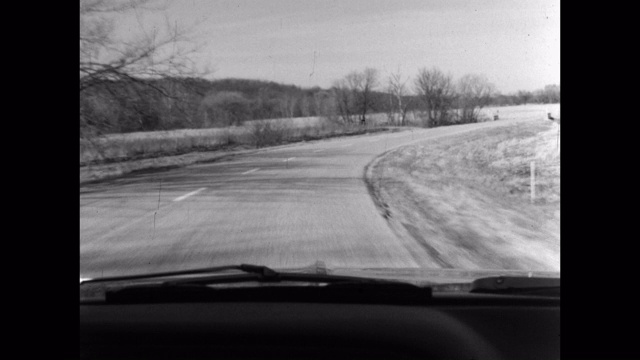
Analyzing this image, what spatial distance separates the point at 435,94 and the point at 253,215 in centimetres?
156

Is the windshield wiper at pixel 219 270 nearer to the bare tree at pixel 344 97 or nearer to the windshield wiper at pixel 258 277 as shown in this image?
the windshield wiper at pixel 258 277

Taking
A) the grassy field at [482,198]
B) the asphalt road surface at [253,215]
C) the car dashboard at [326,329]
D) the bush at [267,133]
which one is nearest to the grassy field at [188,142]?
the bush at [267,133]

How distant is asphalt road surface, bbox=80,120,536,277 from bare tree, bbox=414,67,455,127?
0.12 m

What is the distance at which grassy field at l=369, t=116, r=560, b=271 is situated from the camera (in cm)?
403

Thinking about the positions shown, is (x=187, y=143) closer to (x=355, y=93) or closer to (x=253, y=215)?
(x=253, y=215)

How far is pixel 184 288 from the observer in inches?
105

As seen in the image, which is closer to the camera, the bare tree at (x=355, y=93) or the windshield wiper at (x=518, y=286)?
the windshield wiper at (x=518, y=286)

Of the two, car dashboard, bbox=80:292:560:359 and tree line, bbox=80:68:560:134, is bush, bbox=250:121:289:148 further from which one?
car dashboard, bbox=80:292:560:359

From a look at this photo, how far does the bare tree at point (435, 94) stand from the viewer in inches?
165

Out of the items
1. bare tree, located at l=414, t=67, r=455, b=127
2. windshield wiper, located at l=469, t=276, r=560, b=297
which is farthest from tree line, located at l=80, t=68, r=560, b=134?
windshield wiper, located at l=469, t=276, r=560, b=297

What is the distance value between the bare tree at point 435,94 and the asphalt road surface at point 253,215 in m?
0.12

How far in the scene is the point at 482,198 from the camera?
4578mm
